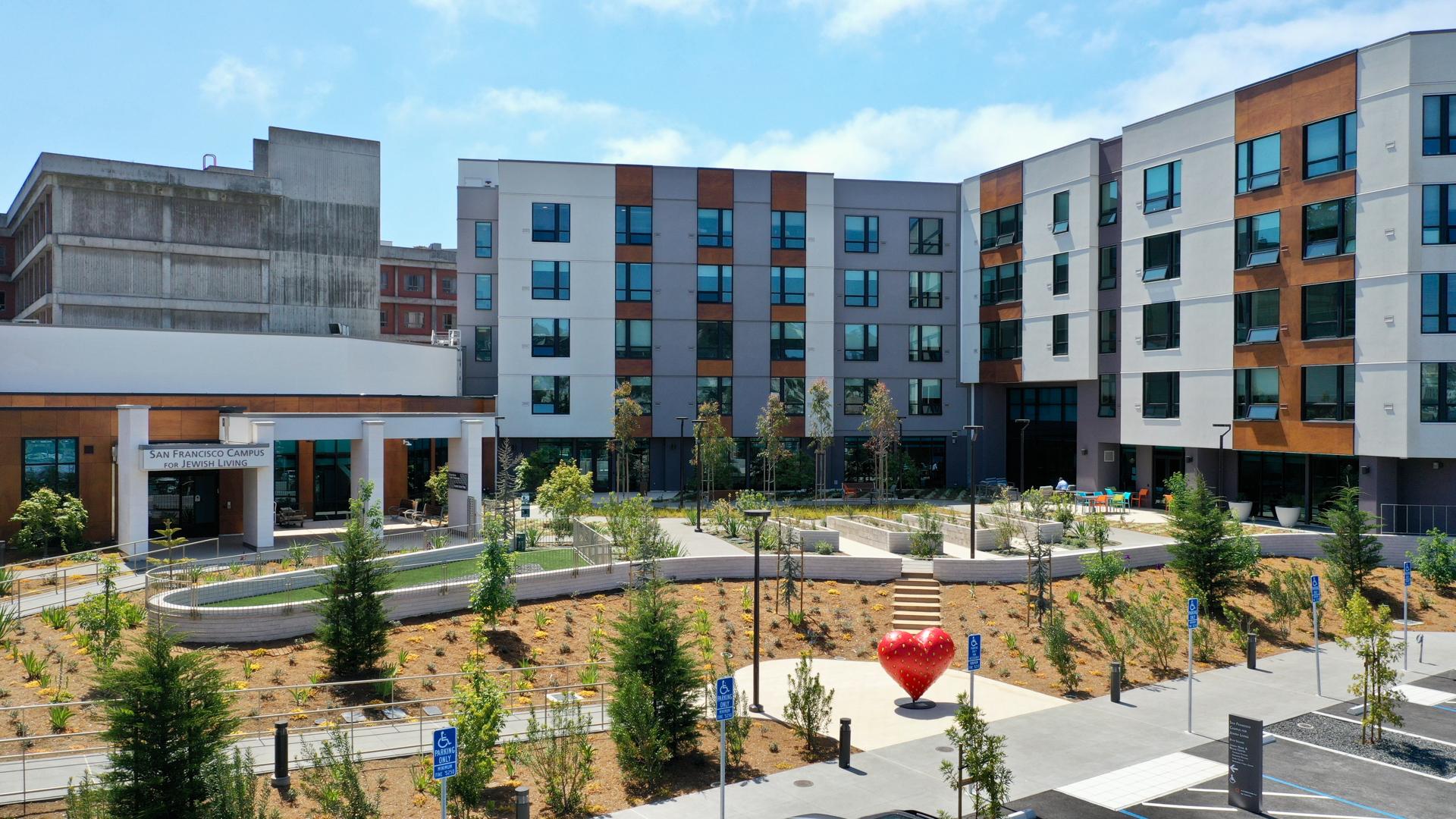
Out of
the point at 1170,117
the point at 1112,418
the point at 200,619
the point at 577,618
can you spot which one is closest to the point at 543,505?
the point at 577,618

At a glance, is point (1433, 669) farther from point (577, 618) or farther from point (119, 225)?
point (119, 225)

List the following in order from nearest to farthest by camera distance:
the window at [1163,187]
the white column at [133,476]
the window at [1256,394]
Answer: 1. the white column at [133,476]
2. the window at [1256,394]
3. the window at [1163,187]

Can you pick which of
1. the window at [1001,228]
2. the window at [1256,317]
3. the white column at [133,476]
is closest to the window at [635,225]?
the window at [1001,228]

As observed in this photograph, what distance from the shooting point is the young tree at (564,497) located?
34812 mm

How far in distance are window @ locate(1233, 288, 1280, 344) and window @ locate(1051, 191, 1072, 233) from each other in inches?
399

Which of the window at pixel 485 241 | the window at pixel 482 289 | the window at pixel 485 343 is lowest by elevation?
the window at pixel 485 343

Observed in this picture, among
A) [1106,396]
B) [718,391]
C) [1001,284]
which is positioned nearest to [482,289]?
[718,391]

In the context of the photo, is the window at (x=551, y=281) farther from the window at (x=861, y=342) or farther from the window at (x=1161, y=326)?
the window at (x=1161, y=326)

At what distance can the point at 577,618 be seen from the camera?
2614cm

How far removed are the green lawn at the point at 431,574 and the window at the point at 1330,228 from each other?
30.0m

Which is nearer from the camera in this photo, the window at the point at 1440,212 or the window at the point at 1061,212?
the window at the point at 1440,212

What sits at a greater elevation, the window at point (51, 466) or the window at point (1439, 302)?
the window at point (1439, 302)

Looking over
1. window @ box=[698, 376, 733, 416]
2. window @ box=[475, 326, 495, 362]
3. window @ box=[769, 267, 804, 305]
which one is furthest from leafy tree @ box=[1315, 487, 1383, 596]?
window @ box=[475, 326, 495, 362]

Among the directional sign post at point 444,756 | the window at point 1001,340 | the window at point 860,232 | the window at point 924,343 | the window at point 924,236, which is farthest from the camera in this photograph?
the window at point 924,343
